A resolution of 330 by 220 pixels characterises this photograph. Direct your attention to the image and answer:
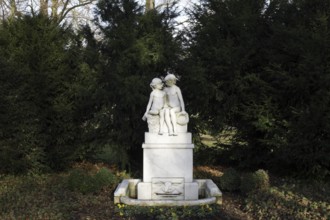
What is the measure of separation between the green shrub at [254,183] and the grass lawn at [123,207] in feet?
0.58

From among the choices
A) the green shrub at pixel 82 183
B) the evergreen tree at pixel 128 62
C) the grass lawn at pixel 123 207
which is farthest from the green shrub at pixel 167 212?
the evergreen tree at pixel 128 62

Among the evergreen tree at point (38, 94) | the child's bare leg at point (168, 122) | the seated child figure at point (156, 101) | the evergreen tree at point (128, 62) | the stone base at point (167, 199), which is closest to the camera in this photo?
the stone base at point (167, 199)

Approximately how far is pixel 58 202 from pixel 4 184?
231 centimetres

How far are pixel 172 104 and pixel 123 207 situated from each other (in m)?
2.28

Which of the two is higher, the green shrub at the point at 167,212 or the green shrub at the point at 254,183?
the green shrub at the point at 254,183

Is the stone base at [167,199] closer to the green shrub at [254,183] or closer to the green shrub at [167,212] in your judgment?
the green shrub at [167,212]

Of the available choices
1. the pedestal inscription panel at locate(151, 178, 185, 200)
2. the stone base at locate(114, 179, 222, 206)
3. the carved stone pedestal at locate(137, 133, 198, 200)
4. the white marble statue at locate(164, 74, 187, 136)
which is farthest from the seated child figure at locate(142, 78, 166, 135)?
the stone base at locate(114, 179, 222, 206)

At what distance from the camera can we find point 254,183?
8.07 m

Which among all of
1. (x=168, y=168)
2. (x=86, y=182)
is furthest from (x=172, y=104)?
(x=86, y=182)

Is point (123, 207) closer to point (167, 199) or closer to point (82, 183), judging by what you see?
point (167, 199)

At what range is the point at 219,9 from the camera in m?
11.1

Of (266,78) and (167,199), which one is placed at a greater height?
(266,78)

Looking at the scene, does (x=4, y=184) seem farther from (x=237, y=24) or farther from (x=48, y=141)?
(x=237, y=24)

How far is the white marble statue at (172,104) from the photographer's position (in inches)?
307
